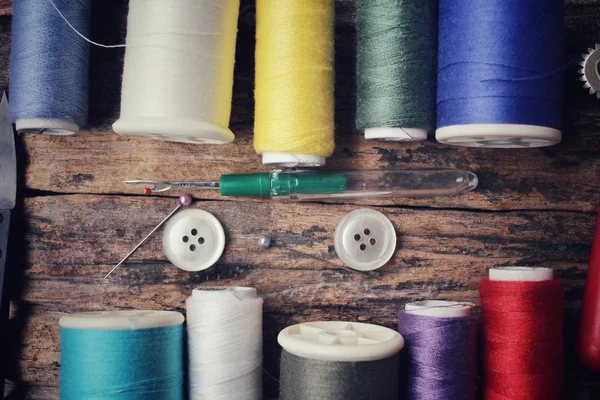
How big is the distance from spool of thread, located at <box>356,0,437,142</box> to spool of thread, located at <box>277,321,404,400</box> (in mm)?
542

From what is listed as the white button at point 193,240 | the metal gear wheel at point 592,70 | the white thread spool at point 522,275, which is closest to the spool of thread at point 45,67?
the white button at point 193,240

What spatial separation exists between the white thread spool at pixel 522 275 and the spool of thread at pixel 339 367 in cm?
30

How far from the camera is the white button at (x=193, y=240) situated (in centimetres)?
175

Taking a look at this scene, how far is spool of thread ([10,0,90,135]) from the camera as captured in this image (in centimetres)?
164

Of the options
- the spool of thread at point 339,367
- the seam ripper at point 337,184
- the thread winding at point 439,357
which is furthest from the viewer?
the seam ripper at point 337,184

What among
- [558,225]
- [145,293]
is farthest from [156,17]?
[558,225]

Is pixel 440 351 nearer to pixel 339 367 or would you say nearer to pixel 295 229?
pixel 339 367

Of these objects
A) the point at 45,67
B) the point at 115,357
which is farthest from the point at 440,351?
the point at 45,67

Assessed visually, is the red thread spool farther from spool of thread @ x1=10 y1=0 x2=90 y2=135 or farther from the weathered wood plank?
spool of thread @ x1=10 y1=0 x2=90 y2=135

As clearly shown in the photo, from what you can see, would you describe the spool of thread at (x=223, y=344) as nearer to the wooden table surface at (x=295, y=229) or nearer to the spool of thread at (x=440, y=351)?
the wooden table surface at (x=295, y=229)

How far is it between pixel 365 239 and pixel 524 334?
18.6 inches

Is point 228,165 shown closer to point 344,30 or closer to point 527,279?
point 344,30

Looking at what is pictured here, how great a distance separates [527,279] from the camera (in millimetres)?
1576

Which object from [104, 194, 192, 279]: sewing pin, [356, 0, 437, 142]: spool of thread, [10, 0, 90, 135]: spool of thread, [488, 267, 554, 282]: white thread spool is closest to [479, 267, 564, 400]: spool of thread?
[488, 267, 554, 282]: white thread spool
